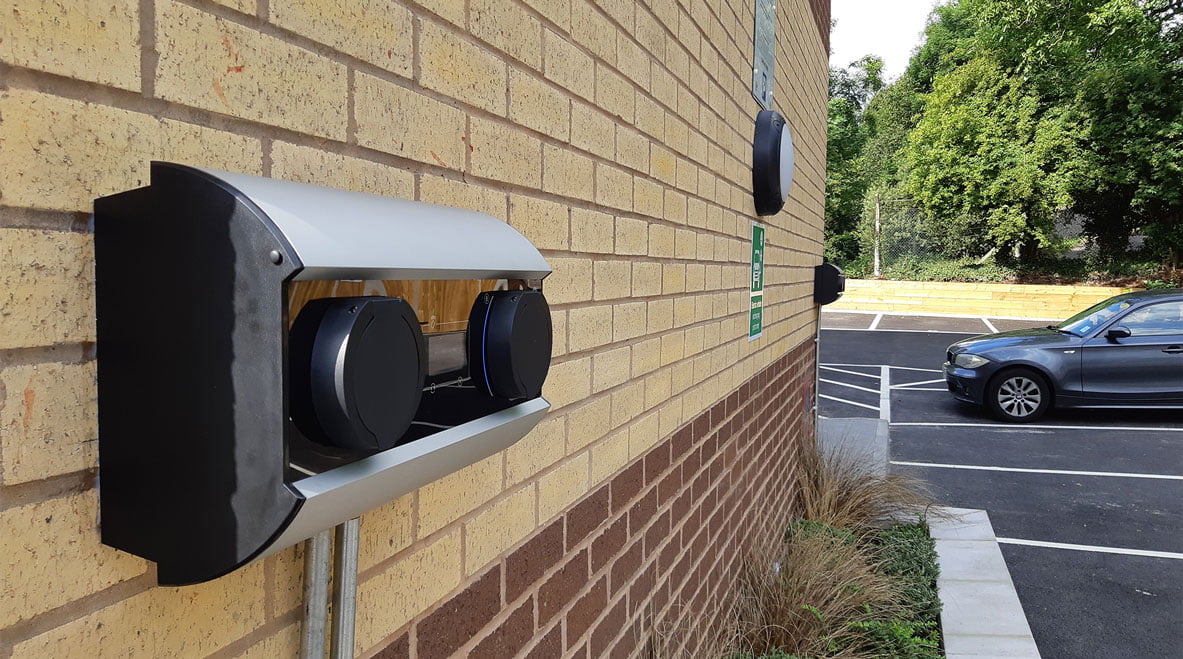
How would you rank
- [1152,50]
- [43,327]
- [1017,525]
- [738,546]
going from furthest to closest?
[1152,50], [1017,525], [738,546], [43,327]

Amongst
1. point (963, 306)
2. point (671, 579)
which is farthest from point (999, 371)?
point (963, 306)

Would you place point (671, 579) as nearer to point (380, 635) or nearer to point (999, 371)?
point (380, 635)

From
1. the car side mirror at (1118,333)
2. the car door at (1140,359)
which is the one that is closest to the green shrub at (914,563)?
the car door at (1140,359)

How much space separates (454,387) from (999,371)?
11.4 metres

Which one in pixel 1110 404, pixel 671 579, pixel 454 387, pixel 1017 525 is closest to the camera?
pixel 454 387

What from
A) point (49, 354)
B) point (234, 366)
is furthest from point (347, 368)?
point (49, 354)

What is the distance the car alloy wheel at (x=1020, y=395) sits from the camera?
422 inches

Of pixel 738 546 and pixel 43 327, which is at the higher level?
pixel 43 327

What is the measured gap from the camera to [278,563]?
0.97 meters

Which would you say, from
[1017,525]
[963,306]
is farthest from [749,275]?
[963,306]

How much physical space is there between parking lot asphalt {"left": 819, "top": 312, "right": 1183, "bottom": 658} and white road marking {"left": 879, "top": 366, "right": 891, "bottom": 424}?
3 cm

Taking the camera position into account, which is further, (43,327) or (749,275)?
(749,275)

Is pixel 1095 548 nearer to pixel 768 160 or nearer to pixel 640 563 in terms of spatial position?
pixel 768 160

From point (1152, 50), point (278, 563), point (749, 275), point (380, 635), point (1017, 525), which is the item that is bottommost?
point (1017, 525)
